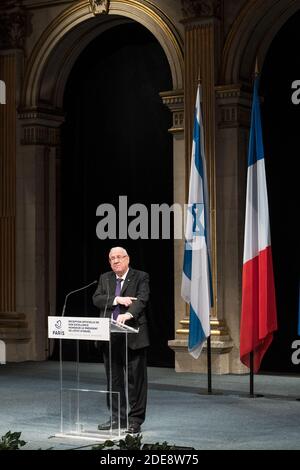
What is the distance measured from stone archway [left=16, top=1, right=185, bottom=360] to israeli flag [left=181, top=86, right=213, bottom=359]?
378cm

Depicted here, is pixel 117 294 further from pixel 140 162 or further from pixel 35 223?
pixel 35 223

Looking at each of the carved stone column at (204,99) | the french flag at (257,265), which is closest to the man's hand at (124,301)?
the french flag at (257,265)

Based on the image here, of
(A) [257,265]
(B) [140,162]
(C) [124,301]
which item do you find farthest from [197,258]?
(B) [140,162]

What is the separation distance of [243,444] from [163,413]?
190cm

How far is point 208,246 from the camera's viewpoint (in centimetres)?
1121

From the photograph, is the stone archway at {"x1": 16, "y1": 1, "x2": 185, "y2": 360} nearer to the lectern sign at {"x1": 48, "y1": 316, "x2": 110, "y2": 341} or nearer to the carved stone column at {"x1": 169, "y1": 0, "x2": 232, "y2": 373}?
the carved stone column at {"x1": 169, "y1": 0, "x2": 232, "y2": 373}

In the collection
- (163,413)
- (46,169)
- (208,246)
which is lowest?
(163,413)

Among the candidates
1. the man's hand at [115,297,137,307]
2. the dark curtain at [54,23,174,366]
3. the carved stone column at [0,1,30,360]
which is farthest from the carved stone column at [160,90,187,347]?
the man's hand at [115,297,137,307]

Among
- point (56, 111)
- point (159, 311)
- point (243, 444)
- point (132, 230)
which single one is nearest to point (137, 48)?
point (56, 111)

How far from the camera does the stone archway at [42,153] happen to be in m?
14.4

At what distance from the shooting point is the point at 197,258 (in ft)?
36.7

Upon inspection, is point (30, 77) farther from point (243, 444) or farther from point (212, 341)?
point (243, 444)

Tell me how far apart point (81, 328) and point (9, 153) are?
6.92 m

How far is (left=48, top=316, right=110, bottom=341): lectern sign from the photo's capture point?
798cm
